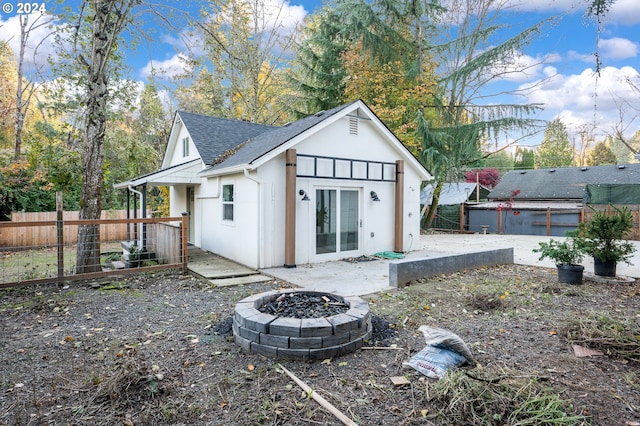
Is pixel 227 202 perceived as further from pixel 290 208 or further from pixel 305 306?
pixel 305 306

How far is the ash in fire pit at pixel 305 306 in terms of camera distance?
13.0 ft

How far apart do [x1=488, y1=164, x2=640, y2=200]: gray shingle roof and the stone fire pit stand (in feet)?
71.8

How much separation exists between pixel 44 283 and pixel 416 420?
6800mm

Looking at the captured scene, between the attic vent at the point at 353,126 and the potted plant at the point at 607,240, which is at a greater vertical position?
the attic vent at the point at 353,126

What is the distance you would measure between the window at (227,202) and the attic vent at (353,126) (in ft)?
11.6

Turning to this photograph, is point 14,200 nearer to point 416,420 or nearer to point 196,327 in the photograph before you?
point 196,327

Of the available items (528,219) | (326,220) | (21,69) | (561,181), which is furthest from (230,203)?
(561,181)

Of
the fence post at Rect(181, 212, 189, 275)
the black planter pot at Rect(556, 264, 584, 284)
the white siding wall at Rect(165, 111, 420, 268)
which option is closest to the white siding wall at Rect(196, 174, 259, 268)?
the white siding wall at Rect(165, 111, 420, 268)

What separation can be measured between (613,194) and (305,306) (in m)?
17.8

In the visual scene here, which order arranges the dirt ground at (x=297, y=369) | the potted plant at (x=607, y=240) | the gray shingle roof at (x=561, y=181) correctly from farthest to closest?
the gray shingle roof at (x=561, y=181), the potted plant at (x=607, y=240), the dirt ground at (x=297, y=369)

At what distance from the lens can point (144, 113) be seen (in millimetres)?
22750

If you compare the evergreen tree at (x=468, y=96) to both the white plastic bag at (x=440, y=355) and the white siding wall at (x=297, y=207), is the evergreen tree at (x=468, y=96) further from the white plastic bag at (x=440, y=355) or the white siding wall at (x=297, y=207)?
the white plastic bag at (x=440, y=355)

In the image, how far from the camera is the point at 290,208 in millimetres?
7992

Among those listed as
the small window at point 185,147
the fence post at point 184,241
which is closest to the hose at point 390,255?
the fence post at point 184,241
